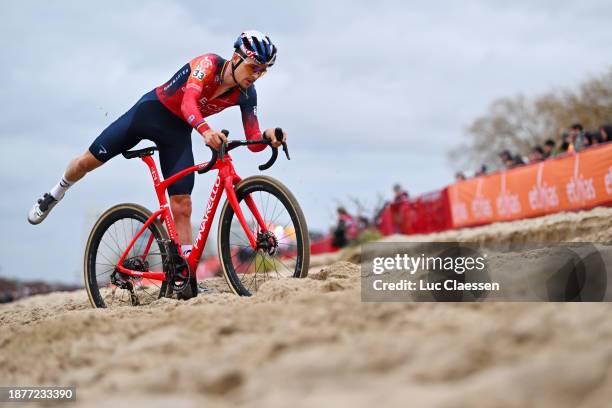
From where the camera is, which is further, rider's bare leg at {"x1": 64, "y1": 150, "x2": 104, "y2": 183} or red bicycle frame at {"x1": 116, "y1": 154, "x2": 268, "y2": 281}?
rider's bare leg at {"x1": 64, "y1": 150, "x2": 104, "y2": 183}

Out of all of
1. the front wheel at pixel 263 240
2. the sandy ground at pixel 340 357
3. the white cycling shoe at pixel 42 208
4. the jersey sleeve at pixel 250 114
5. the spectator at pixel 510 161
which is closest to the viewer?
the sandy ground at pixel 340 357

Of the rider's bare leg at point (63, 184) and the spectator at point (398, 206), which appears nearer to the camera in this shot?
the rider's bare leg at point (63, 184)

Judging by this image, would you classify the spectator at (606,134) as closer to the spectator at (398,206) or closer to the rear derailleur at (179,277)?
the spectator at (398,206)

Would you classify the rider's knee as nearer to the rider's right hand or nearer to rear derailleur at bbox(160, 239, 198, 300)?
rear derailleur at bbox(160, 239, 198, 300)

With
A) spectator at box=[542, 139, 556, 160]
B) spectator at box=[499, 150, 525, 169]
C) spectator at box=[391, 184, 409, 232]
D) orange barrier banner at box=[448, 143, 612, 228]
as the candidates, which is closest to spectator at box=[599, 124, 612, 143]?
orange barrier banner at box=[448, 143, 612, 228]

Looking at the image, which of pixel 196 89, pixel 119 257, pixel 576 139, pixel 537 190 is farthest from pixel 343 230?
pixel 196 89

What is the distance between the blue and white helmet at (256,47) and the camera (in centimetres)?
527

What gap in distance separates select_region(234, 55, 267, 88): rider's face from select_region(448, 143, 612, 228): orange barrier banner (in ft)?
27.9

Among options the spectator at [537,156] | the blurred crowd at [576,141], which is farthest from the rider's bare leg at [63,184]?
the spectator at [537,156]

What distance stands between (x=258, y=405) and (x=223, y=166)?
10.6 feet

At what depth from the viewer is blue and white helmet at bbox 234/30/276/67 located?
5.27 meters

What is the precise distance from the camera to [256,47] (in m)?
5.27

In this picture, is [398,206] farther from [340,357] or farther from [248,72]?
[340,357]

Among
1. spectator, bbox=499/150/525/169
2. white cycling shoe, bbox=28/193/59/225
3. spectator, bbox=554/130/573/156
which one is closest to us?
white cycling shoe, bbox=28/193/59/225
